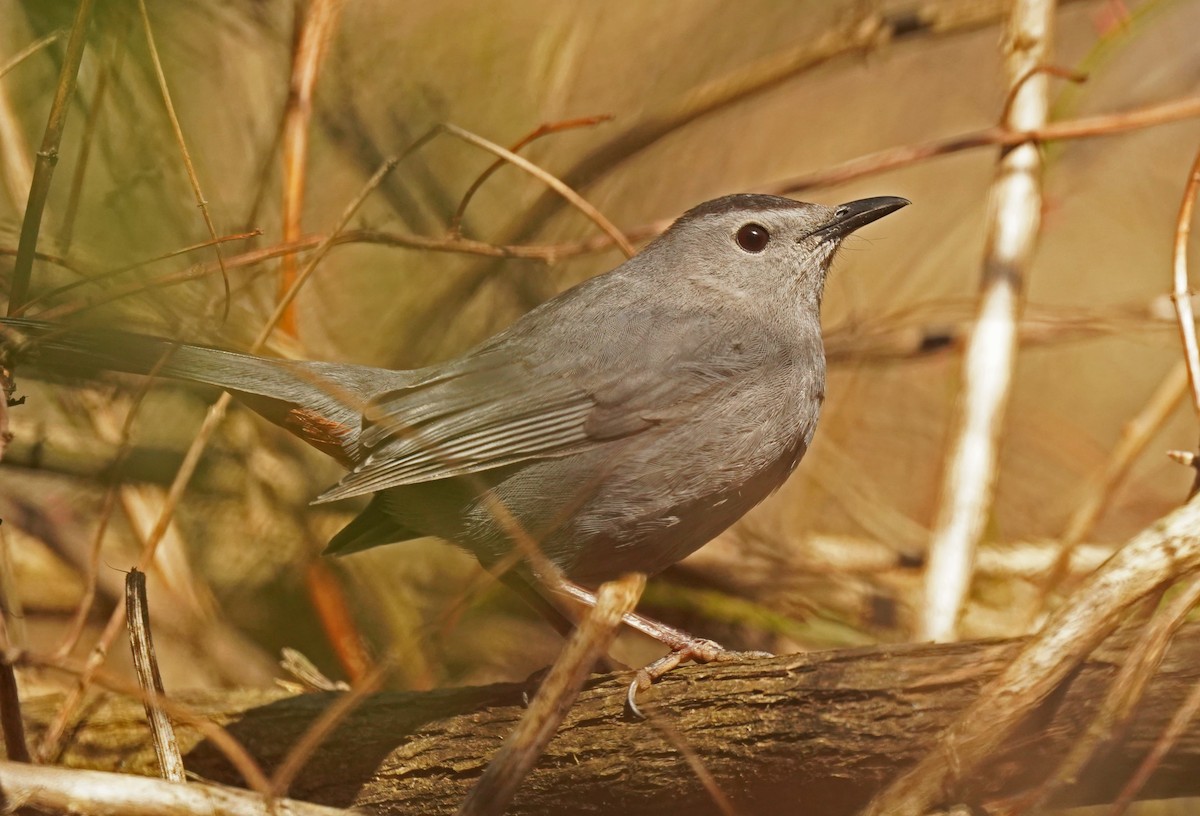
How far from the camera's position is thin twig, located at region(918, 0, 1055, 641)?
4.04 m

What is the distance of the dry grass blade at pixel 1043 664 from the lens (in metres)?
2.44

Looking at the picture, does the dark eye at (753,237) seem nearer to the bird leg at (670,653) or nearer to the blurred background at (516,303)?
the blurred background at (516,303)

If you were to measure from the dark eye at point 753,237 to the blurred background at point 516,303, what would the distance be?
637mm

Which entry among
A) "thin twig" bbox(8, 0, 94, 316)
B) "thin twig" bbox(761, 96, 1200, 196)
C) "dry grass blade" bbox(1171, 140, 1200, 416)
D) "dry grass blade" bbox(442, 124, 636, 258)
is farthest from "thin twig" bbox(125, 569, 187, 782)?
"thin twig" bbox(761, 96, 1200, 196)

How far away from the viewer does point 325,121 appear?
5359 mm

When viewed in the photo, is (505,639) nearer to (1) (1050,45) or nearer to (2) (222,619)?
(2) (222,619)

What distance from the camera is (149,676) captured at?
9.45ft

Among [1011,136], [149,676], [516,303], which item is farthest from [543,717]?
[516,303]

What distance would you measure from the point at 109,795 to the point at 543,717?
92 centimetres

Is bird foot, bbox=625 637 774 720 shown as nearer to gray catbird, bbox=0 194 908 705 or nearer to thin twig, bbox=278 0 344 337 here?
gray catbird, bbox=0 194 908 705

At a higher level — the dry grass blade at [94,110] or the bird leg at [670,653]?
the dry grass blade at [94,110]

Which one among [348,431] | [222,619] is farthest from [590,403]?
[222,619]

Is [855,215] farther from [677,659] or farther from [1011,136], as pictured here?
[677,659]

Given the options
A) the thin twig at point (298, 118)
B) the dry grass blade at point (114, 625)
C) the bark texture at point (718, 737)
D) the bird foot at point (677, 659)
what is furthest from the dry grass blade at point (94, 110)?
the bird foot at point (677, 659)
